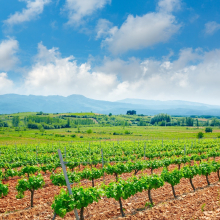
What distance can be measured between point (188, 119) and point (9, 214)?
7430 inches

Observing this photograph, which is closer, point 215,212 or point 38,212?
point 215,212

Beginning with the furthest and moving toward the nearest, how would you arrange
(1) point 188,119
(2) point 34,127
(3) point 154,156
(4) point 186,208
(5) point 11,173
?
(1) point 188,119, (2) point 34,127, (3) point 154,156, (5) point 11,173, (4) point 186,208

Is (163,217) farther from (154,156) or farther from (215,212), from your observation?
(154,156)

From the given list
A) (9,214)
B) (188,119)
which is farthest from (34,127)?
(9,214)

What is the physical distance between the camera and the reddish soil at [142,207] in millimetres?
8930

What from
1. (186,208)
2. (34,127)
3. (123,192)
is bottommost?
Result: (34,127)

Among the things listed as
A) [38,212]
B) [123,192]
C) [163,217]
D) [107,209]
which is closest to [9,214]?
[38,212]

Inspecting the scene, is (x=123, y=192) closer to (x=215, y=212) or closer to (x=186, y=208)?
(x=186, y=208)

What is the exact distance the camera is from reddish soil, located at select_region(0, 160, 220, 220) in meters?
8.93

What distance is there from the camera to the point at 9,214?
9.55 m

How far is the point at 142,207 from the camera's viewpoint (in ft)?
32.6

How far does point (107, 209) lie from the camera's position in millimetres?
9828

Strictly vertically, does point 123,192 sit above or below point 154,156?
above

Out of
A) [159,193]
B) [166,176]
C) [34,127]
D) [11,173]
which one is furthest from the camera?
[34,127]
